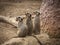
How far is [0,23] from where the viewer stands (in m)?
6.95

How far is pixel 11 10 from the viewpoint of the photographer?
8.30 m

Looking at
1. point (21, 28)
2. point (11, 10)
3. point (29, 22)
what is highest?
point (11, 10)

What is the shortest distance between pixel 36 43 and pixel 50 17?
1098 millimetres

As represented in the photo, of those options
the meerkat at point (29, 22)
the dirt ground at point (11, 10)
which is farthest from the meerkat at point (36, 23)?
the dirt ground at point (11, 10)

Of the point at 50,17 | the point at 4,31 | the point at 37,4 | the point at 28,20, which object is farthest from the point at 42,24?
the point at 37,4

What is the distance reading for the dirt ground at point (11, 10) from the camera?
19.0ft

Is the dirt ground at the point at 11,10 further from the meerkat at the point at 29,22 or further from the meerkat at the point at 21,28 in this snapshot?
the meerkat at the point at 29,22

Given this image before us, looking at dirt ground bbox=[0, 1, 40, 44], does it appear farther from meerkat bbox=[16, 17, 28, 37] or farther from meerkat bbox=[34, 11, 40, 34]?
meerkat bbox=[34, 11, 40, 34]

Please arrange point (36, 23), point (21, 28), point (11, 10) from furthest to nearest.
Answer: point (11, 10), point (36, 23), point (21, 28)

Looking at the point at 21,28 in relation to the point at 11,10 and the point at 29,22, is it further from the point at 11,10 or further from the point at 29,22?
the point at 11,10

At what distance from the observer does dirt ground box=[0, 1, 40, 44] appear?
580 centimetres

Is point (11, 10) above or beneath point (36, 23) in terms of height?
above

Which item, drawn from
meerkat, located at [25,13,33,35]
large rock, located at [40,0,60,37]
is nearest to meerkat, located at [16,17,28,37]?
meerkat, located at [25,13,33,35]

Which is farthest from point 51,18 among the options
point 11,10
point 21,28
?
point 11,10
